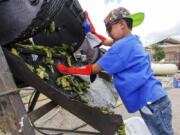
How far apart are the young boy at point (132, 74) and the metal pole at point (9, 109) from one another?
0.93 m

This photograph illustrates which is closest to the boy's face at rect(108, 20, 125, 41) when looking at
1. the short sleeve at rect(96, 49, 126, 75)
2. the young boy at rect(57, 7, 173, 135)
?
the young boy at rect(57, 7, 173, 135)

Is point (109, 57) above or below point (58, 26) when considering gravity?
below

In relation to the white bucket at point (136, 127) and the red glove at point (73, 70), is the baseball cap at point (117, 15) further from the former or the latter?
the white bucket at point (136, 127)

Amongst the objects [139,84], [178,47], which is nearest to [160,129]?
[139,84]

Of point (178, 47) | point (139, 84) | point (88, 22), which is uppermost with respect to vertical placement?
point (88, 22)

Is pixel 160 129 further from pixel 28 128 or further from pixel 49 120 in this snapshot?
pixel 49 120

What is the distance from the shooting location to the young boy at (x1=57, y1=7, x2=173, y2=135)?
2990mm

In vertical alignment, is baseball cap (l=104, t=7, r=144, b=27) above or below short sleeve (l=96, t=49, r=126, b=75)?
above

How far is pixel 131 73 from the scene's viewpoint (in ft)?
10.1

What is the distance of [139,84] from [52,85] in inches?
36.4

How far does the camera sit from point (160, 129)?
3205 mm

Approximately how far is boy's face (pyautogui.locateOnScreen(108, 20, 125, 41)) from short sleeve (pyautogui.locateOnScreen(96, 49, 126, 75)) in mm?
340

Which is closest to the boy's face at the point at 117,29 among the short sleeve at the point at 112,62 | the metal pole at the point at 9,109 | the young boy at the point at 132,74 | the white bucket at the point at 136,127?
the young boy at the point at 132,74

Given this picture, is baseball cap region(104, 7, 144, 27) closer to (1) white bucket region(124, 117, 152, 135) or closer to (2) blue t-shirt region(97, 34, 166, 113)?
(2) blue t-shirt region(97, 34, 166, 113)
